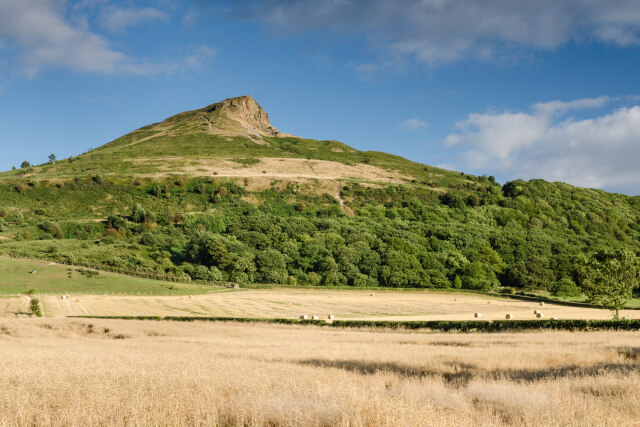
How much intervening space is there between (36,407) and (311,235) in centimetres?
9692

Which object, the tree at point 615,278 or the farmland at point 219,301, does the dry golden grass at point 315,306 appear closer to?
the farmland at point 219,301

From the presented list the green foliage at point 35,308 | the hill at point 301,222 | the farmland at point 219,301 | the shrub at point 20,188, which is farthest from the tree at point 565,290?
the shrub at point 20,188

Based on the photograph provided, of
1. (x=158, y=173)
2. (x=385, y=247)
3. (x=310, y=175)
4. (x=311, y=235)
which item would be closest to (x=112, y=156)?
(x=158, y=173)

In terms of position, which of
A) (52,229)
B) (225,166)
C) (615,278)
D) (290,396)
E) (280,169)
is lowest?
(290,396)

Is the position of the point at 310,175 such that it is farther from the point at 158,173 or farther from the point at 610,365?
the point at 610,365

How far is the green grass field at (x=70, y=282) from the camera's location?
204 ft

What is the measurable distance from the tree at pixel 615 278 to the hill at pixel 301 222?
41566 millimetres

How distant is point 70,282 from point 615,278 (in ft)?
245

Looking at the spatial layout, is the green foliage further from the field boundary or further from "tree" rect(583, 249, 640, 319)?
"tree" rect(583, 249, 640, 319)

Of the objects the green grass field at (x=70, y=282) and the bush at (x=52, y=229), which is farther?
the bush at (x=52, y=229)

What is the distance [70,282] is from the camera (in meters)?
65.6

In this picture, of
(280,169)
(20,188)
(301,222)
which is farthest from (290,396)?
(280,169)

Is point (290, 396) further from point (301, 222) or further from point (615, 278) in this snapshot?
point (301, 222)

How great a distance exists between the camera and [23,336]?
1078 inches
